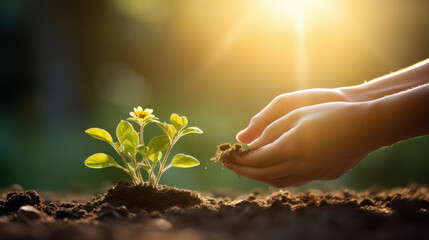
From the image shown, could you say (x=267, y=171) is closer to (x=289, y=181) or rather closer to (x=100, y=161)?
(x=289, y=181)

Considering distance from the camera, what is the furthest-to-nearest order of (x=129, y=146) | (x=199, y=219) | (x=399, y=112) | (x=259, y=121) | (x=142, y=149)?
(x=259, y=121), (x=129, y=146), (x=142, y=149), (x=399, y=112), (x=199, y=219)

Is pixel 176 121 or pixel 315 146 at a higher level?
pixel 176 121

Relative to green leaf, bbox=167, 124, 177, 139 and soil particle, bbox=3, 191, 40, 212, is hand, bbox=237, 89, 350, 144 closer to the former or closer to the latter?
green leaf, bbox=167, 124, 177, 139

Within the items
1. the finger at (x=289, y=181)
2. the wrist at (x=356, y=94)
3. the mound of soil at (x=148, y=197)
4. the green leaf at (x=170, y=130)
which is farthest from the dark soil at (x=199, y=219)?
the wrist at (x=356, y=94)

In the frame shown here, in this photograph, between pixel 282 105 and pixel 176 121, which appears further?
pixel 282 105

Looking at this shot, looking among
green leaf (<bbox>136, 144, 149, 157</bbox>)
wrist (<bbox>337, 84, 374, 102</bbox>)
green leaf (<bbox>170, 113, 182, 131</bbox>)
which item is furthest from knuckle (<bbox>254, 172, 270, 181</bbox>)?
wrist (<bbox>337, 84, 374, 102</bbox>)

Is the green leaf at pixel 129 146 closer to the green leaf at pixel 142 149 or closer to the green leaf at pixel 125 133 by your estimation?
the green leaf at pixel 125 133

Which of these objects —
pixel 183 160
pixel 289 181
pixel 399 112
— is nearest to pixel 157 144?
pixel 183 160
